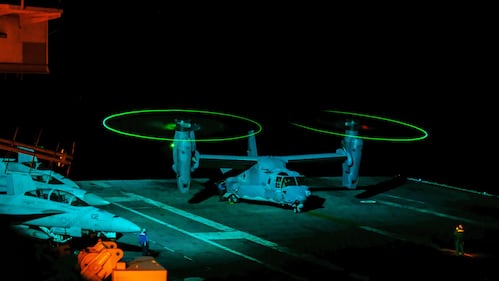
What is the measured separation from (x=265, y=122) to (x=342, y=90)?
924cm

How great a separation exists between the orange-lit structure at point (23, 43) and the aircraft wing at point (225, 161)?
19.2 m

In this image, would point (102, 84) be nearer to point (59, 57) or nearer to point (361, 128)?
point (59, 57)

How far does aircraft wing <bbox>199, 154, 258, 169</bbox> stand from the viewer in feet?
130

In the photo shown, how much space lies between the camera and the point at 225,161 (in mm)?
40438

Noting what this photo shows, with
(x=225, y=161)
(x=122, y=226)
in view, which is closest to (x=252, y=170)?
(x=225, y=161)

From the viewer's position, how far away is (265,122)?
7062 cm

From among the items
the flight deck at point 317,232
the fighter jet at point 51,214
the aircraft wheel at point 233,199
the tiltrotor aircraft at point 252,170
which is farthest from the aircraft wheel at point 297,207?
the fighter jet at point 51,214

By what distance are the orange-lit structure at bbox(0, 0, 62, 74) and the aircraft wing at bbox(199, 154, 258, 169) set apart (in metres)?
19.2

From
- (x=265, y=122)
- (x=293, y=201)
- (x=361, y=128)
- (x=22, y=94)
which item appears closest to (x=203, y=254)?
(x=293, y=201)

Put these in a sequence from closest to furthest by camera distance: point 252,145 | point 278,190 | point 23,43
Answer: point 23,43, point 278,190, point 252,145

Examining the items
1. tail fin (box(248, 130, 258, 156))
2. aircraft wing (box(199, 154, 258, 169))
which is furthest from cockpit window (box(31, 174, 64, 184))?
tail fin (box(248, 130, 258, 156))

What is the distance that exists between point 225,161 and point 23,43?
2105cm

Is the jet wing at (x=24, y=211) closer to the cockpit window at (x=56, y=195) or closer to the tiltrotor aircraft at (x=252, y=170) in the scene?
the cockpit window at (x=56, y=195)

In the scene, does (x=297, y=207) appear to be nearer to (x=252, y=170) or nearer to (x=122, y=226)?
(x=252, y=170)
